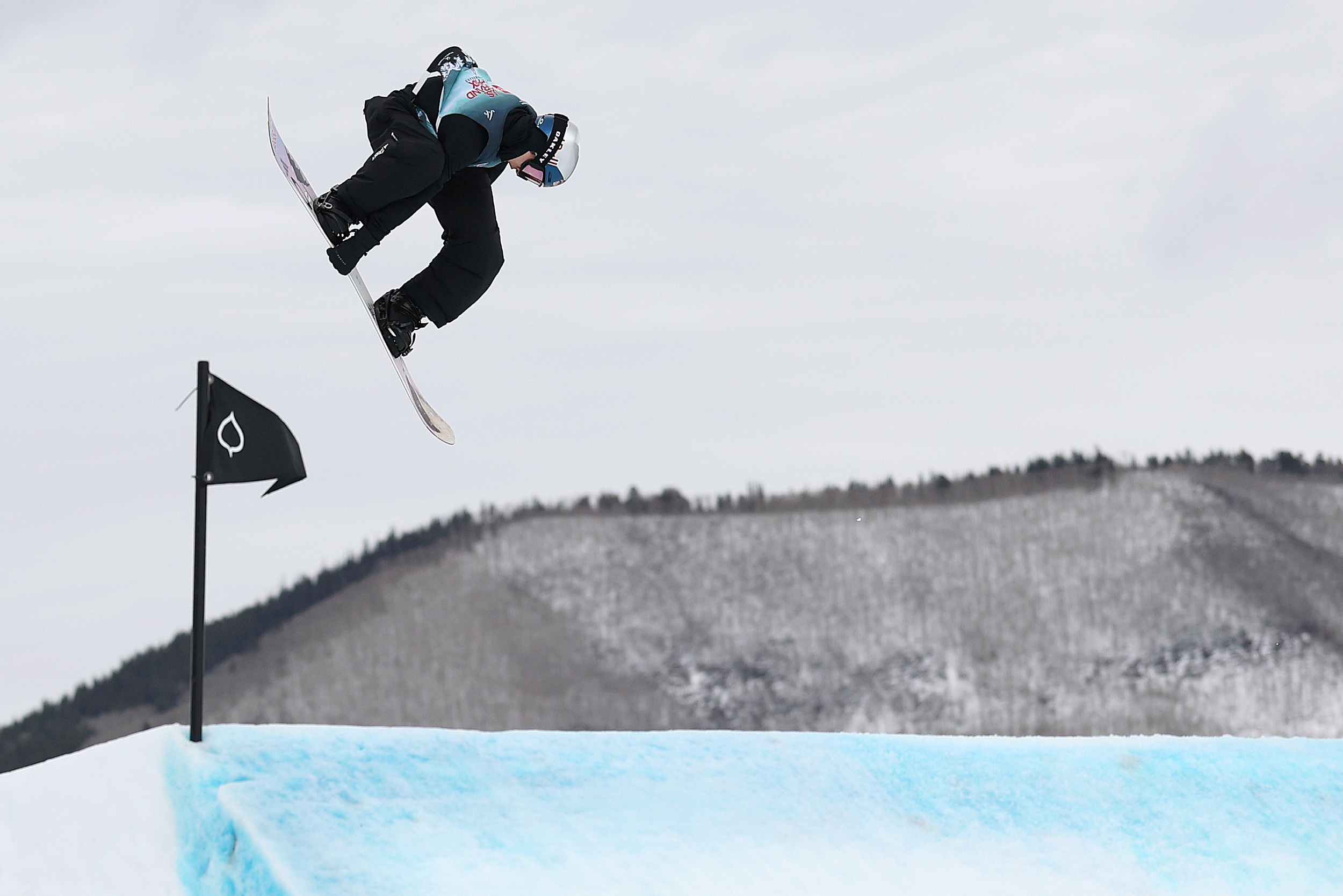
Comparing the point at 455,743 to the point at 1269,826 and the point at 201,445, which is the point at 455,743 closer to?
the point at 201,445

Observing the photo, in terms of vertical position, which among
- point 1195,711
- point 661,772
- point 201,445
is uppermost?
point 201,445

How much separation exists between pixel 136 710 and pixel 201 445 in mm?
25351

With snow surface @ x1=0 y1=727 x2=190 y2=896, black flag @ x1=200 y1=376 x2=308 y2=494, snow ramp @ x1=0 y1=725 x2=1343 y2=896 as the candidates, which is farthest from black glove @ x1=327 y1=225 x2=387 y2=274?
snow surface @ x1=0 y1=727 x2=190 y2=896

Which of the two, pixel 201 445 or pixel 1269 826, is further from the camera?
pixel 1269 826

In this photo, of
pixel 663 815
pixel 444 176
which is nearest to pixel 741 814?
pixel 663 815

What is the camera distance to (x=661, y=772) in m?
6.39

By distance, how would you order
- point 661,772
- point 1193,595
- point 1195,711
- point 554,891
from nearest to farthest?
point 554,891 → point 661,772 → point 1195,711 → point 1193,595

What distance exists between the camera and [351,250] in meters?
6.22

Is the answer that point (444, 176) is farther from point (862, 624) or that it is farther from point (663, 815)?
point (862, 624)

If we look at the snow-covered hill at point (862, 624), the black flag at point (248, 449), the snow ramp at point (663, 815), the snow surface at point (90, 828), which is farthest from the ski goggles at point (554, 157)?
the snow-covered hill at point (862, 624)

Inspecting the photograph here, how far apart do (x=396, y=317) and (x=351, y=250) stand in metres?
0.69

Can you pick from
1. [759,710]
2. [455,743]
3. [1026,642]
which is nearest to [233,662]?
[759,710]

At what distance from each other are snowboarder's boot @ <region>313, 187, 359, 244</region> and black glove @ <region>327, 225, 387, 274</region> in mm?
67

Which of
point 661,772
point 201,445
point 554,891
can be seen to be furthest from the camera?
point 661,772
